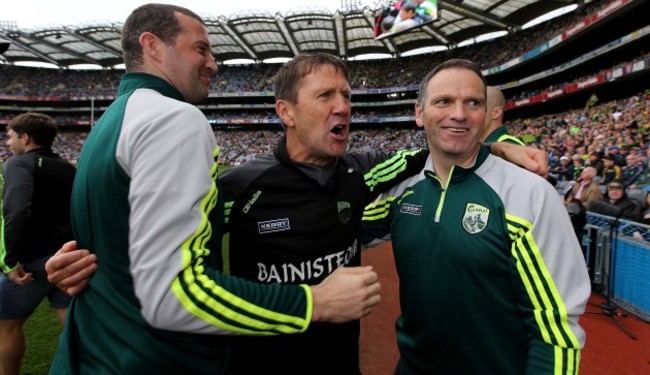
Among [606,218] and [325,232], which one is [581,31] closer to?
[606,218]

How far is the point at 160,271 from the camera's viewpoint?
119 centimetres

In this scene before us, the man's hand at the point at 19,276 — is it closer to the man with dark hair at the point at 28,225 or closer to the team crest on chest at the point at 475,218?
the man with dark hair at the point at 28,225

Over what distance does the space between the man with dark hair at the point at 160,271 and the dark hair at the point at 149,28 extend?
0.53 ft

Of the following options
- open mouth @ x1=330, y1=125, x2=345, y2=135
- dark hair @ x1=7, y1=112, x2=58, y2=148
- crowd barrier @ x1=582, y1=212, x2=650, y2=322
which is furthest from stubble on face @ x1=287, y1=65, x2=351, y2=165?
crowd barrier @ x1=582, y1=212, x2=650, y2=322

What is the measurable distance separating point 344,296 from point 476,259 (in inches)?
31.0

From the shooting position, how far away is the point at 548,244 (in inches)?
65.9

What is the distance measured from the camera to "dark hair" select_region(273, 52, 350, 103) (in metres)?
2.10

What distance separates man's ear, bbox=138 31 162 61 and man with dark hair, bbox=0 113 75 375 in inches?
97.0

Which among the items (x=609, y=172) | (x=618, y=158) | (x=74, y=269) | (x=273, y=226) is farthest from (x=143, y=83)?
(x=618, y=158)

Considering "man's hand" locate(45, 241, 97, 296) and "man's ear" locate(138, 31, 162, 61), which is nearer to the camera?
"man's hand" locate(45, 241, 97, 296)

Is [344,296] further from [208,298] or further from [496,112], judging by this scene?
[496,112]

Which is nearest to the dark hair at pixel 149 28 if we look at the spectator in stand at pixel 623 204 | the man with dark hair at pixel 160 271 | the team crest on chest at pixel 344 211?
the man with dark hair at pixel 160 271

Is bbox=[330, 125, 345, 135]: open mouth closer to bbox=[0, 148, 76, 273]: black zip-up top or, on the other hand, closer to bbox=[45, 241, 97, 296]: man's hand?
bbox=[45, 241, 97, 296]: man's hand

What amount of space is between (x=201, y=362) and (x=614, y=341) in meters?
5.40
